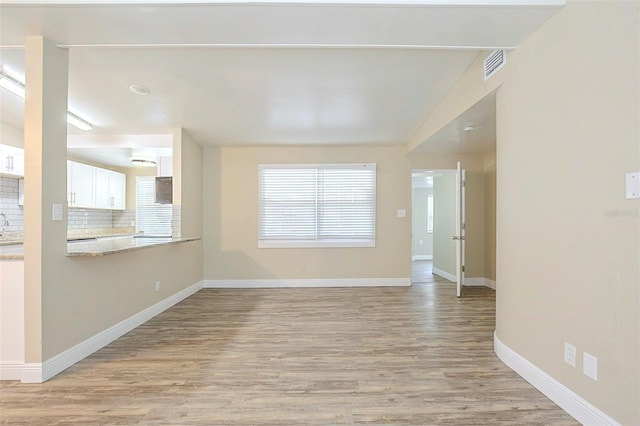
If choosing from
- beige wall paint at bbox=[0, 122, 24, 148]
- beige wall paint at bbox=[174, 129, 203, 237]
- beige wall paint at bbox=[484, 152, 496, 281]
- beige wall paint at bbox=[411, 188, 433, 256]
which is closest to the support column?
beige wall paint at bbox=[174, 129, 203, 237]

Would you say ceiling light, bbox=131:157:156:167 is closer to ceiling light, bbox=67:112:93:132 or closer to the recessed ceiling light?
ceiling light, bbox=67:112:93:132

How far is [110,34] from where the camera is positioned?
84.4 inches

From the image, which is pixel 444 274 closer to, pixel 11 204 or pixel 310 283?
pixel 310 283

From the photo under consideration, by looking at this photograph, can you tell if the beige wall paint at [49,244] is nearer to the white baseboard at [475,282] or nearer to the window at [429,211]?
the white baseboard at [475,282]

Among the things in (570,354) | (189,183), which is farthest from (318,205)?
(570,354)

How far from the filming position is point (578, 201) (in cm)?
179

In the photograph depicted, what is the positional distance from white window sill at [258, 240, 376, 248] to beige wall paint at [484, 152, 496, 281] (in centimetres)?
200

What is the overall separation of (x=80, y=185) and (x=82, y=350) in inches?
156

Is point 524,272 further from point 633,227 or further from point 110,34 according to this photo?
point 110,34

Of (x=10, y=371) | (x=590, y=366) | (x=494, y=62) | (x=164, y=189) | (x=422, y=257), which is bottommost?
(x=422, y=257)

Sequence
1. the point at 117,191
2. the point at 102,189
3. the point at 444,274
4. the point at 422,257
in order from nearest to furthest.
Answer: the point at 102,189, the point at 444,274, the point at 117,191, the point at 422,257

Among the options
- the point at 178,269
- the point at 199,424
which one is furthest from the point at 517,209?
the point at 178,269

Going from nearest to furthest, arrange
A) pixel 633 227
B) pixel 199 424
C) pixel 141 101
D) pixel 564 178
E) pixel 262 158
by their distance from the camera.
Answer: pixel 633 227 < pixel 199 424 < pixel 564 178 < pixel 141 101 < pixel 262 158

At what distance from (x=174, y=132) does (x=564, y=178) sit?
449 cm
